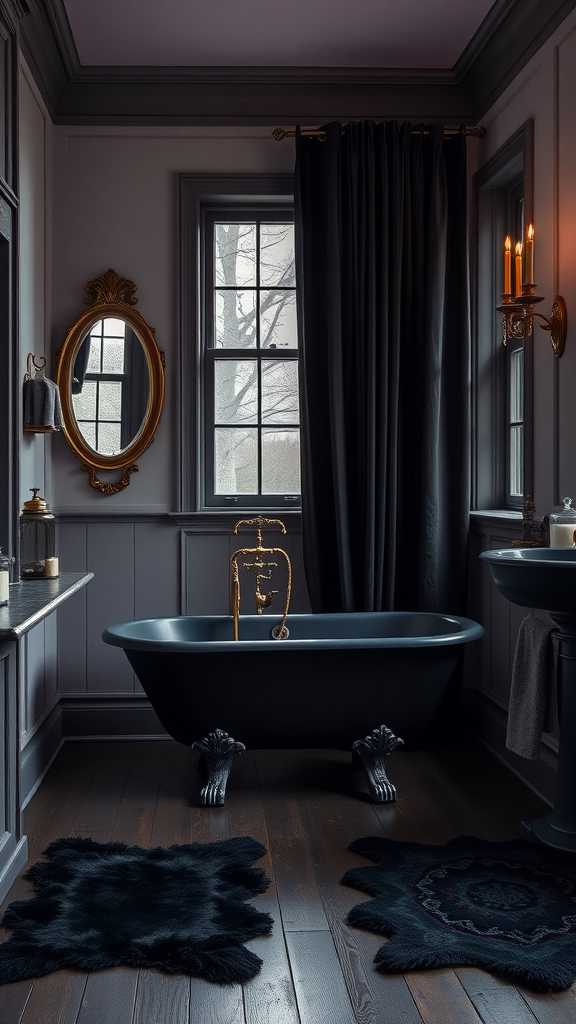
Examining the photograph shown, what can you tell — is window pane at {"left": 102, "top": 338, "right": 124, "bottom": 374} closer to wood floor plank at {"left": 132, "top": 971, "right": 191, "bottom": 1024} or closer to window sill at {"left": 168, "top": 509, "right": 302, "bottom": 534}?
window sill at {"left": 168, "top": 509, "right": 302, "bottom": 534}

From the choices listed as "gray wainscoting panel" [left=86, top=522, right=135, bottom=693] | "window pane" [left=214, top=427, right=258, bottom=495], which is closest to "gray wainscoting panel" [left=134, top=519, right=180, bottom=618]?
"gray wainscoting panel" [left=86, top=522, right=135, bottom=693]

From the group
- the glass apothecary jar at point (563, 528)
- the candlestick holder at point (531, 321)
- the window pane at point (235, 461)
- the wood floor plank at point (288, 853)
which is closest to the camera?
the wood floor plank at point (288, 853)

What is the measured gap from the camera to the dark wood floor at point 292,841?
2025 mm

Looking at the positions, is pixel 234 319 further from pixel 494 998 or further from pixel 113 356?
pixel 494 998

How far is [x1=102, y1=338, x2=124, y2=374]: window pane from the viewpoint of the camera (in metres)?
4.15

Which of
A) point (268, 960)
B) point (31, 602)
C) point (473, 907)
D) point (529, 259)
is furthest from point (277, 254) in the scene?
point (268, 960)

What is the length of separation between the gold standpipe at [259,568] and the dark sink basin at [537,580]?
1178 mm

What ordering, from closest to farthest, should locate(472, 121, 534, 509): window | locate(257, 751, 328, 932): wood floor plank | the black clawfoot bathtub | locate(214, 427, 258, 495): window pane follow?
1. locate(257, 751, 328, 932): wood floor plank
2. the black clawfoot bathtub
3. locate(472, 121, 534, 509): window
4. locate(214, 427, 258, 495): window pane

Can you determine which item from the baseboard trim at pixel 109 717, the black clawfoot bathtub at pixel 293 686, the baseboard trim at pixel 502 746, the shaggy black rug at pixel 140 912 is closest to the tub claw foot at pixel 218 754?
the black clawfoot bathtub at pixel 293 686


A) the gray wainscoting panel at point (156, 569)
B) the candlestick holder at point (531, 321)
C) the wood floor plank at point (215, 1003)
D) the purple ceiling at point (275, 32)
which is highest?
the purple ceiling at point (275, 32)

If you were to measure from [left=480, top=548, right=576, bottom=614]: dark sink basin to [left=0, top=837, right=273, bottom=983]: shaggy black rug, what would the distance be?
3.62 feet

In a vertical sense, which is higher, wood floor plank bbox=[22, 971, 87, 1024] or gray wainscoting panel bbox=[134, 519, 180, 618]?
gray wainscoting panel bbox=[134, 519, 180, 618]

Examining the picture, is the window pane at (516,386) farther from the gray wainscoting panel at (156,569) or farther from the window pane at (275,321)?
the gray wainscoting panel at (156,569)

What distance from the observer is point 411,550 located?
4.07m
